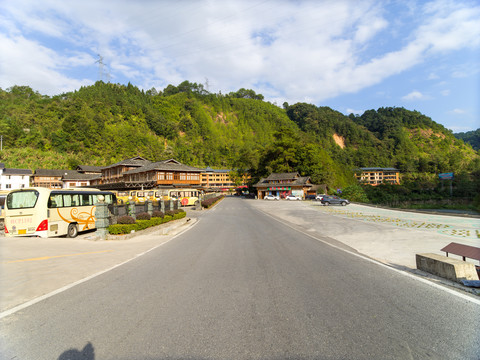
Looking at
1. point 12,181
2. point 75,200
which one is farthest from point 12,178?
point 75,200

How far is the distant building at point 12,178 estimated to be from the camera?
196ft

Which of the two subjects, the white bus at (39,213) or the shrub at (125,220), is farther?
the shrub at (125,220)

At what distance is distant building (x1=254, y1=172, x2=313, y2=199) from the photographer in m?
67.8

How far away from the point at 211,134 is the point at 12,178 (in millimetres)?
104494

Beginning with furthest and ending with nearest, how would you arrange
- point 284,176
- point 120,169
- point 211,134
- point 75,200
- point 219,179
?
point 211,134
point 219,179
point 284,176
point 120,169
point 75,200

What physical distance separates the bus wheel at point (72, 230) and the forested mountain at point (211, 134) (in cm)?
6770

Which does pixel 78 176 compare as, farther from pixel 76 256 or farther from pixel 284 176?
pixel 76 256

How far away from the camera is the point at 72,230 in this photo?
579 inches

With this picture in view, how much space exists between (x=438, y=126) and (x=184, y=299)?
19725cm

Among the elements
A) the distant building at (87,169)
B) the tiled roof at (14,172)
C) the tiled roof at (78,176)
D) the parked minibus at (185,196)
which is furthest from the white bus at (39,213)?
the distant building at (87,169)

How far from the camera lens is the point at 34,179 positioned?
7094cm

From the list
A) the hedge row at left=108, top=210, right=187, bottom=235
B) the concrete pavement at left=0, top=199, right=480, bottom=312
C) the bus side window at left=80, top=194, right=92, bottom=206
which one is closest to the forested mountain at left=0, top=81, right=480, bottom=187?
the hedge row at left=108, top=210, right=187, bottom=235

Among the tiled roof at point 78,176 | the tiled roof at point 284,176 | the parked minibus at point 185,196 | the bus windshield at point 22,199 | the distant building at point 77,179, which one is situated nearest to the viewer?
the bus windshield at point 22,199

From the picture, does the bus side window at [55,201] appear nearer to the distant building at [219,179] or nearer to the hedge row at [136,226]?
the hedge row at [136,226]
